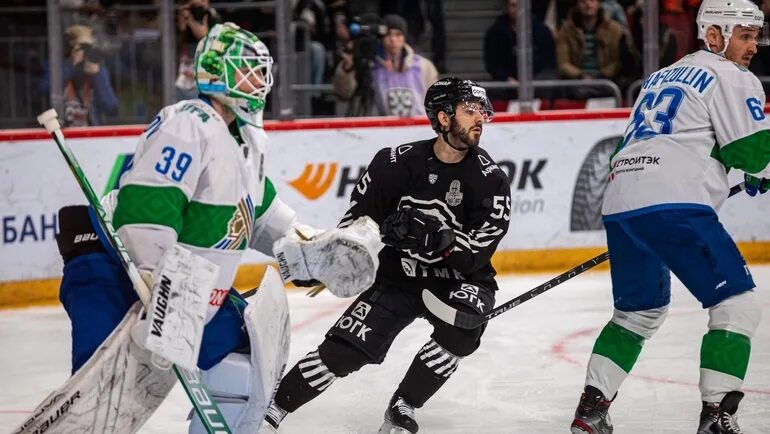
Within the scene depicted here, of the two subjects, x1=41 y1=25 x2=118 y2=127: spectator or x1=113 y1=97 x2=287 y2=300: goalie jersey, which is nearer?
x1=113 y1=97 x2=287 y2=300: goalie jersey

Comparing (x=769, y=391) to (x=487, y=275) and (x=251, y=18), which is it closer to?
(x=487, y=275)

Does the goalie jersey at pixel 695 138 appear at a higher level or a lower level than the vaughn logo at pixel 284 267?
higher

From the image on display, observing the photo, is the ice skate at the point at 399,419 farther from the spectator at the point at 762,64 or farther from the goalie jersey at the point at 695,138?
the spectator at the point at 762,64

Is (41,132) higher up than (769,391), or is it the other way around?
(41,132)

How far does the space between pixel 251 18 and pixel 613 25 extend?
2.02m

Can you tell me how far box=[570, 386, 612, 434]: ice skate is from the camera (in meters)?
3.74

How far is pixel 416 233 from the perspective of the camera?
373 cm

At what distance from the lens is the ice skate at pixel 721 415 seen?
3533 mm

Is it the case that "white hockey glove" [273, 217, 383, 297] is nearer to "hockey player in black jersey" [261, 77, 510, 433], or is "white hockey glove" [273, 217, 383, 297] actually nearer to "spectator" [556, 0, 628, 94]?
"hockey player in black jersey" [261, 77, 510, 433]

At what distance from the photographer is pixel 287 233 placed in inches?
121

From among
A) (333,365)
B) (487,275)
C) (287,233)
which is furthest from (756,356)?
(287,233)

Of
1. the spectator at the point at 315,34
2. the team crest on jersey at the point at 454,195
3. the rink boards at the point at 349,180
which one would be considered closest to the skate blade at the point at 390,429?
the team crest on jersey at the point at 454,195

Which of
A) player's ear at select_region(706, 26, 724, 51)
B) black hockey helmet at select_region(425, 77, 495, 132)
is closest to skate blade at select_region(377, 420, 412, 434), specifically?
black hockey helmet at select_region(425, 77, 495, 132)

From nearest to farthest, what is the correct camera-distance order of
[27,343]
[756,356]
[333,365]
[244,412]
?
1. [244,412]
2. [333,365]
3. [756,356]
4. [27,343]
